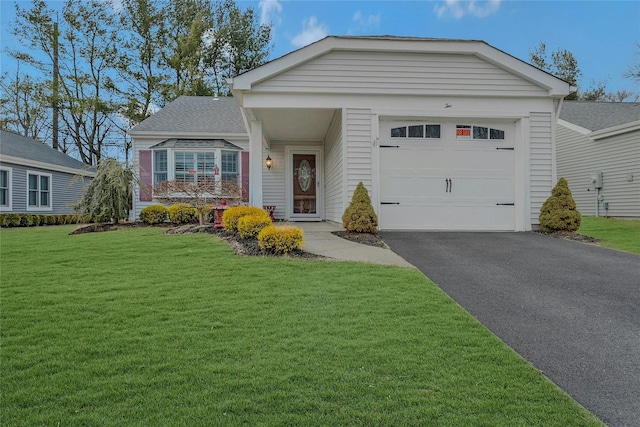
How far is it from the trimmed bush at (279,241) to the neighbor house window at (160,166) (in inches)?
365

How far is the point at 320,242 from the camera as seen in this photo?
656cm

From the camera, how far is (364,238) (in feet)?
22.9

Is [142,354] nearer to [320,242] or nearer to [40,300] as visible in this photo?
[40,300]

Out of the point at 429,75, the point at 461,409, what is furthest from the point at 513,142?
the point at 461,409

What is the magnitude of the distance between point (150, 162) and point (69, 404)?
1276 cm

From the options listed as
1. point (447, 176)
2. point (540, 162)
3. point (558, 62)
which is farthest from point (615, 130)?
point (558, 62)

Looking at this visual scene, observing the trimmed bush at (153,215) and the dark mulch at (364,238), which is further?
the trimmed bush at (153,215)

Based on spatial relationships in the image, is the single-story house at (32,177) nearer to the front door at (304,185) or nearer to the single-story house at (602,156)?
the front door at (304,185)

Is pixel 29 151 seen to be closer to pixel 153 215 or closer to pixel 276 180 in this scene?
pixel 153 215

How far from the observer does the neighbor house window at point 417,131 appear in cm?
816

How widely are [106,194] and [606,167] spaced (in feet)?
53.2

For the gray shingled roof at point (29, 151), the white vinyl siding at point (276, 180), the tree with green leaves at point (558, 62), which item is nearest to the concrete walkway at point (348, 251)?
the white vinyl siding at point (276, 180)

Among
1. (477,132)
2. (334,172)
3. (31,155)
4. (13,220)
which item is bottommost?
(13,220)

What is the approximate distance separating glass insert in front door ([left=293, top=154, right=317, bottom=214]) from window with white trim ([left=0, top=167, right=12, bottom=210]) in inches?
433
